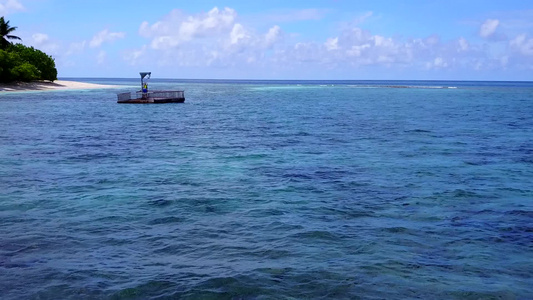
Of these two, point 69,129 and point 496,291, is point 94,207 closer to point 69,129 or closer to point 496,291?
point 496,291

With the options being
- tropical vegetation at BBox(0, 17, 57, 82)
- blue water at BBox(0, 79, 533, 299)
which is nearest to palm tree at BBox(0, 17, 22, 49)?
tropical vegetation at BBox(0, 17, 57, 82)

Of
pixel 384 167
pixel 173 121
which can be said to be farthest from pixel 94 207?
pixel 173 121

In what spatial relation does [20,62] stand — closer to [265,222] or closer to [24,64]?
[24,64]

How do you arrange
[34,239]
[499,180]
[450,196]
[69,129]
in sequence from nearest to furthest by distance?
[34,239], [450,196], [499,180], [69,129]

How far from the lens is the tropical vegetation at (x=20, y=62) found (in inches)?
3748

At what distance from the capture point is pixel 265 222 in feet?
49.6

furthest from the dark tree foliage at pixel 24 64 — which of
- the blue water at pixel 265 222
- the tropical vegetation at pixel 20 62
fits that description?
the blue water at pixel 265 222

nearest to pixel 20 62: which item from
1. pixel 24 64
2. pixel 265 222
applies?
pixel 24 64

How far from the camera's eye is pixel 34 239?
13219mm

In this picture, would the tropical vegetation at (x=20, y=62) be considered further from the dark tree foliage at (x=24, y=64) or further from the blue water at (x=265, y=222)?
the blue water at (x=265, y=222)

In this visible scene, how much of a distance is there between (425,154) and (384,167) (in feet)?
18.7

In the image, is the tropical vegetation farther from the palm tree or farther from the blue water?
the blue water

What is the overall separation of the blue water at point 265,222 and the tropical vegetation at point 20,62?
74.6 metres

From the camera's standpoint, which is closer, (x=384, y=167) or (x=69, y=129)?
(x=384, y=167)
